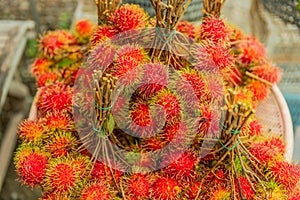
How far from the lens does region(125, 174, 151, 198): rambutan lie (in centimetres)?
62

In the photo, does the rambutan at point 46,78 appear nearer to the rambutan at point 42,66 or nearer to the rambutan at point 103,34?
the rambutan at point 42,66

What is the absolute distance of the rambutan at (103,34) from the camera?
682 millimetres

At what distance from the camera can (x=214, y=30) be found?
27.0 inches

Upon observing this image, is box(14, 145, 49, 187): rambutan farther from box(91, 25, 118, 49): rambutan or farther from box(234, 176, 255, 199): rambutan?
box(234, 176, 255, 199): rambutan

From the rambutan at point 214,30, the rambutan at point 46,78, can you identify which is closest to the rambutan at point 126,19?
the rambutan at point 214,30

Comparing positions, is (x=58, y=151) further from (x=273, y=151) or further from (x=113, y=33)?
(x=273, y=151)

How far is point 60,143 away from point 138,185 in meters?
0.16

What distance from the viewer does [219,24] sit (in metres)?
0.69

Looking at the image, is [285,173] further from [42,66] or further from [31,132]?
[42,66]

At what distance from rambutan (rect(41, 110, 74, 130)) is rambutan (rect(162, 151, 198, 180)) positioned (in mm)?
193

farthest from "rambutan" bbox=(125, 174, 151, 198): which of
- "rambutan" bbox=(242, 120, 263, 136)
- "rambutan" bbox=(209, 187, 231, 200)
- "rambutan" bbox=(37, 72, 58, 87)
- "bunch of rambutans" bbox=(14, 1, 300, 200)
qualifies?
"rambutan" bbox=(37, 72, 58, 87)

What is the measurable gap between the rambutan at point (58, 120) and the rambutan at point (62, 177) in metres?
0.08

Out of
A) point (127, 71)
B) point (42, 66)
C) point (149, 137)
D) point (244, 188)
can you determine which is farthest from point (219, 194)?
point (42, 66)

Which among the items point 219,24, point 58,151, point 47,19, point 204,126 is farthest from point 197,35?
point 47,19
